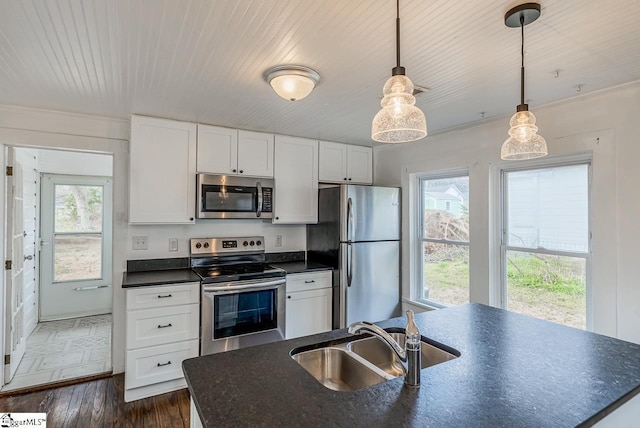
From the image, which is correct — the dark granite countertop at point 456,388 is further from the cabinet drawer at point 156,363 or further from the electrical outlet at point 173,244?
the electrical outlet at point 173,244

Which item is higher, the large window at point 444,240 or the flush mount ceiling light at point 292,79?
the flush mount ceiling light at point 292,79

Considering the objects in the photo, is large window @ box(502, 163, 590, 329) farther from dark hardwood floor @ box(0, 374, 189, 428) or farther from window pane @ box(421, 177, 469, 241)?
dark hardwood floor @ box(0, 374, 189, 428)

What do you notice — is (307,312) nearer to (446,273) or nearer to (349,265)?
(349,265)

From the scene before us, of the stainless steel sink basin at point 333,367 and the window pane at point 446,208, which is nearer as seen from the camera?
the stainless steel sink basin at point 333,367

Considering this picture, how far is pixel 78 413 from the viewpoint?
238 cm

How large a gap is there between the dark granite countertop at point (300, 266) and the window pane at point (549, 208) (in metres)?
1.74

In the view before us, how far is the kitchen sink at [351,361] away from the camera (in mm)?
1389

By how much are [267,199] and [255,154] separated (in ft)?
1.51

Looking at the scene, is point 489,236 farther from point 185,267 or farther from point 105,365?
point 105,365

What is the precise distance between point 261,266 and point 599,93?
298 cm

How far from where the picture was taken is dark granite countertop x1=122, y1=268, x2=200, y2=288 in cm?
256

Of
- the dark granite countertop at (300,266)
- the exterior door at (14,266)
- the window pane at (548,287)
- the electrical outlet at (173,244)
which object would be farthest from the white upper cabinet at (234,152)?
the window pane at (548,287)

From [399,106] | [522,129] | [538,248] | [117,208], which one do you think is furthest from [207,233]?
[538,248]

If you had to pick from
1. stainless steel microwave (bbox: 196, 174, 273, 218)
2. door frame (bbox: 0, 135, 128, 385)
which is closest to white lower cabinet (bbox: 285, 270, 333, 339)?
stainless steel microwave (bbox: 196, 174, 273, 218)
